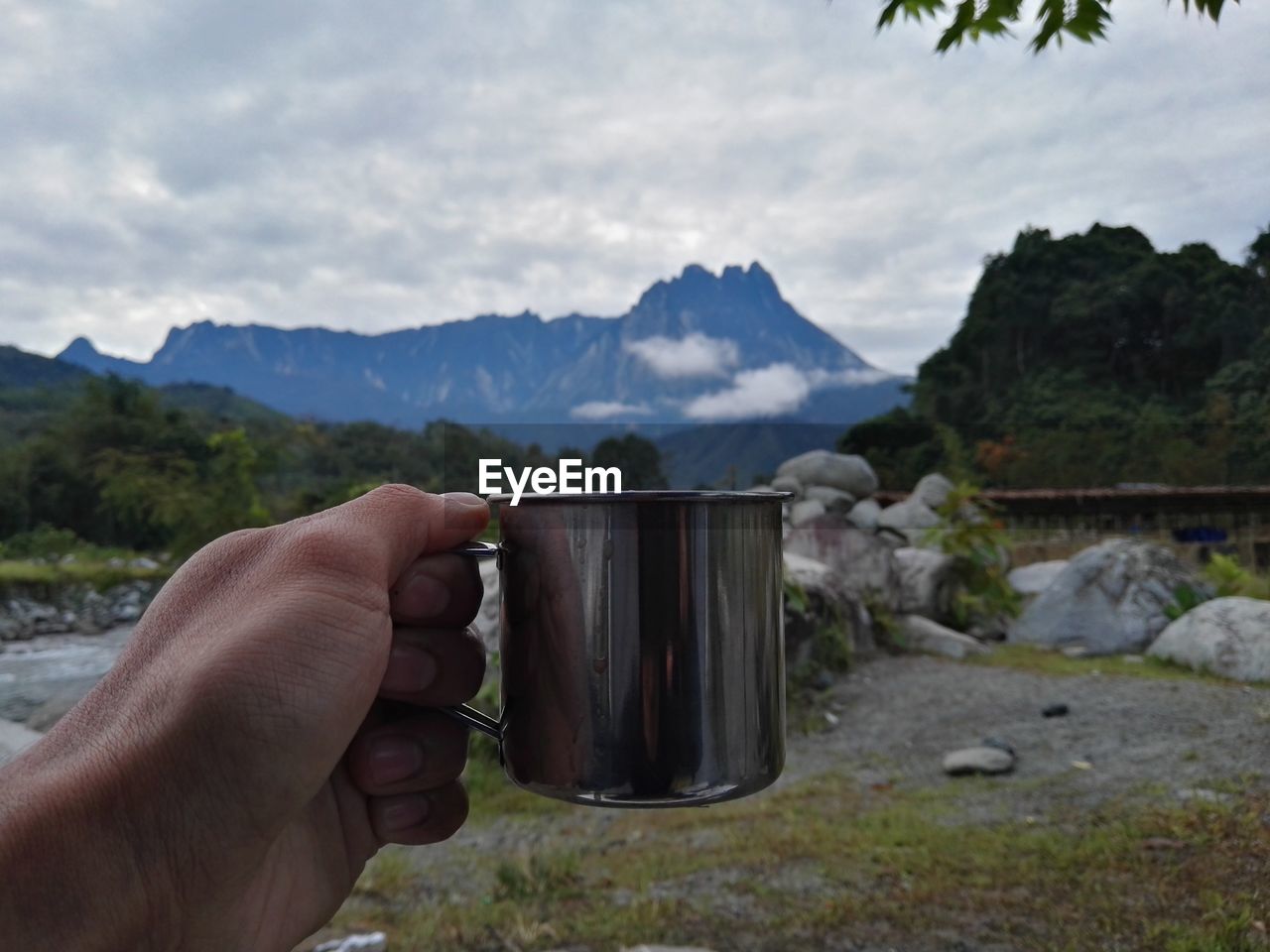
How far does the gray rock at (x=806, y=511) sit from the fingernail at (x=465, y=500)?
10.8 metres

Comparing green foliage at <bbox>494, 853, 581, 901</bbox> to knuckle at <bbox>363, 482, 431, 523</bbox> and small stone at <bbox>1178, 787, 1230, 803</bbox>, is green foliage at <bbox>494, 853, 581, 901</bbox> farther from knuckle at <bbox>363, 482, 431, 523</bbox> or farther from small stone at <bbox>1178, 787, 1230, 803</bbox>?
knuckle at <bbox>363, 482, 431, 523</bbox>

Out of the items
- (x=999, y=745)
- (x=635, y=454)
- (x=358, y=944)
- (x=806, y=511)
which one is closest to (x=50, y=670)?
(x=635, y=454)

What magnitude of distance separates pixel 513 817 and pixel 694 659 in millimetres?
3742

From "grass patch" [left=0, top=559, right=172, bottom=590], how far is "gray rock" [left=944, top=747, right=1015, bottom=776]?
12.8 meters

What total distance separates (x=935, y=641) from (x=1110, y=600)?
4.87ft

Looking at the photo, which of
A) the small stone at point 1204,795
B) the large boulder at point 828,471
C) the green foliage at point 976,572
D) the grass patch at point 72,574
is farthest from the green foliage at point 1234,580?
the grass patch at point 72,574

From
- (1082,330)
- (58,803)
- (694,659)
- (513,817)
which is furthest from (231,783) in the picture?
(1082,330)

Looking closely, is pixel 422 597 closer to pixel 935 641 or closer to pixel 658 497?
pixel 658 497

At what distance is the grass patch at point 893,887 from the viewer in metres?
2.50

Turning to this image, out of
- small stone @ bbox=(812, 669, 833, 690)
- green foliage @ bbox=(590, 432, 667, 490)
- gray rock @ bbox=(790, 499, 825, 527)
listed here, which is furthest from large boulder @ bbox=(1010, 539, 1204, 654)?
gray rock @ bbox=(790, 499, 825, 527)

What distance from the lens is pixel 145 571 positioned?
13.9m

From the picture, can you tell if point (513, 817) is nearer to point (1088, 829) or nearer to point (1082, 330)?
point (1088, 829)

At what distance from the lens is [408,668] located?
139 cm

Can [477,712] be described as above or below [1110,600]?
above
